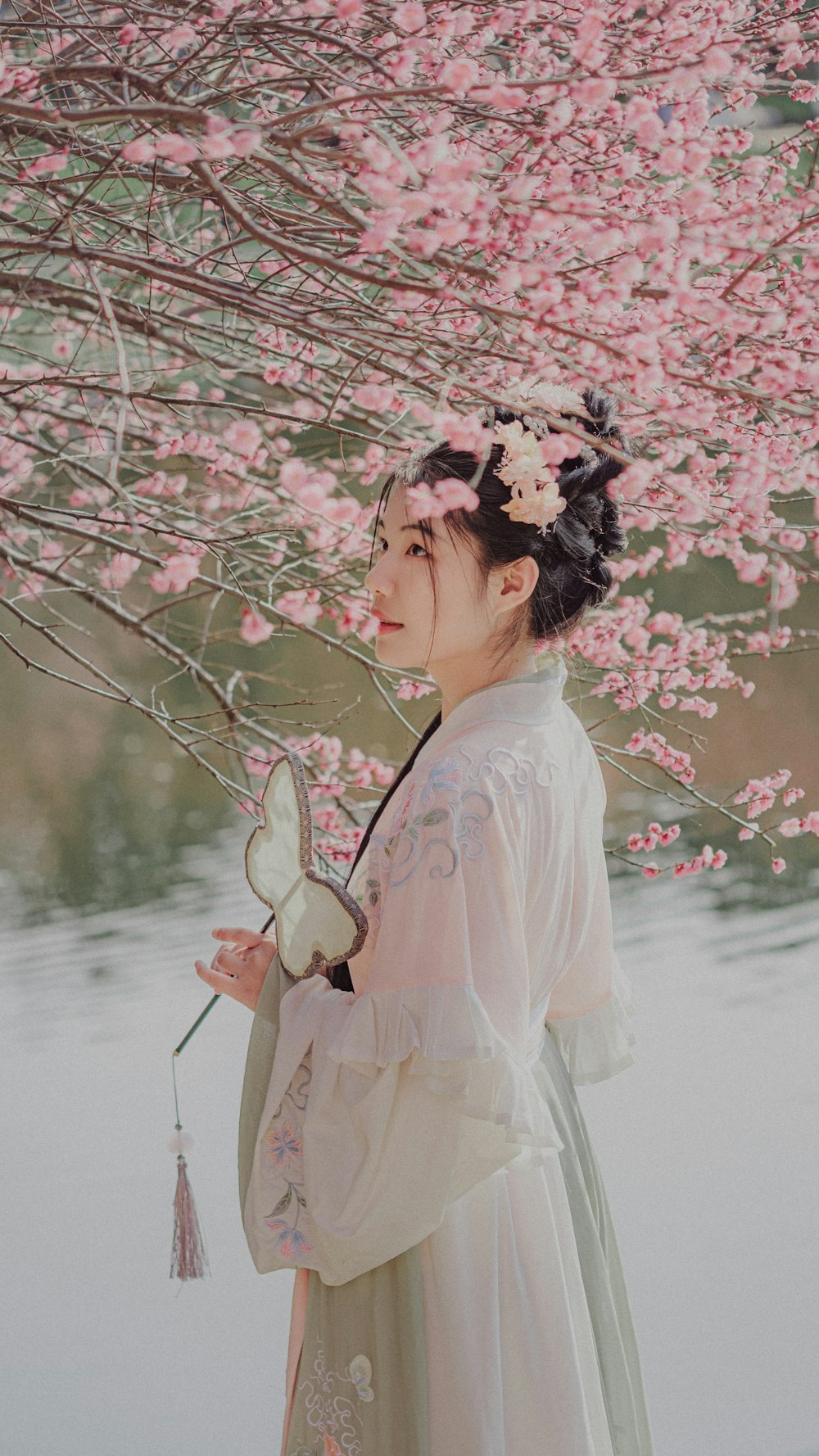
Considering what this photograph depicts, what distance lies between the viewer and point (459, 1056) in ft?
4.25

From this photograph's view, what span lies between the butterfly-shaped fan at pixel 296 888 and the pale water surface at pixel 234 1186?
1.56 metres

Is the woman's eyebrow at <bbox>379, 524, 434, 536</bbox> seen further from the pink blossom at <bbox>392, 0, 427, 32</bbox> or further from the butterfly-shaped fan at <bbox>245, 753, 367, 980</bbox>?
the pink blossom at <bbox>392, 0, 427, 32</bbox>

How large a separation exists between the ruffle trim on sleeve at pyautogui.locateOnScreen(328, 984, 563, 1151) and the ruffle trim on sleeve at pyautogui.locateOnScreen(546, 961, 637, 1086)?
0.99 feet

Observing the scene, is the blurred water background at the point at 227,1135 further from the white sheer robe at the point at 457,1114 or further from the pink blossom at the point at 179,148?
the pink blossom at the point at 179,148

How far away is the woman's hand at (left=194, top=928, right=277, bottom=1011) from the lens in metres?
1.52

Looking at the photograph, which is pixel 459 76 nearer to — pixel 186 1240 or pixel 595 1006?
pixel 595 1006

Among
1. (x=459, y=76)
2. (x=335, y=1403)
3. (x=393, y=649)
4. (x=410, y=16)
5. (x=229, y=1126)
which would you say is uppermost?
(x=410, y=16)

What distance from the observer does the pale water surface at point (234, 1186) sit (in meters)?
2.74

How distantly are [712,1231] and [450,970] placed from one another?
87.7 inches

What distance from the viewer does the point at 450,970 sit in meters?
1.33

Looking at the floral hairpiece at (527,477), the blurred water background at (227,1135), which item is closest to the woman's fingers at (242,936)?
the floral hairpiece at (527,477)

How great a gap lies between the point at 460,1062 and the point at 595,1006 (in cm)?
38

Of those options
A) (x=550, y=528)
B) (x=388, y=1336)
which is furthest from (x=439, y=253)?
(x=388, y=1336)

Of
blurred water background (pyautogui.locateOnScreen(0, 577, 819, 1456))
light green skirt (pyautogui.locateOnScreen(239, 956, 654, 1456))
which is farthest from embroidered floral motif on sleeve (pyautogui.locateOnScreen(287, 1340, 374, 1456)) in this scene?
blurred water background (pyautogui.locateOnScreen(0, 577, 819, 1456))
